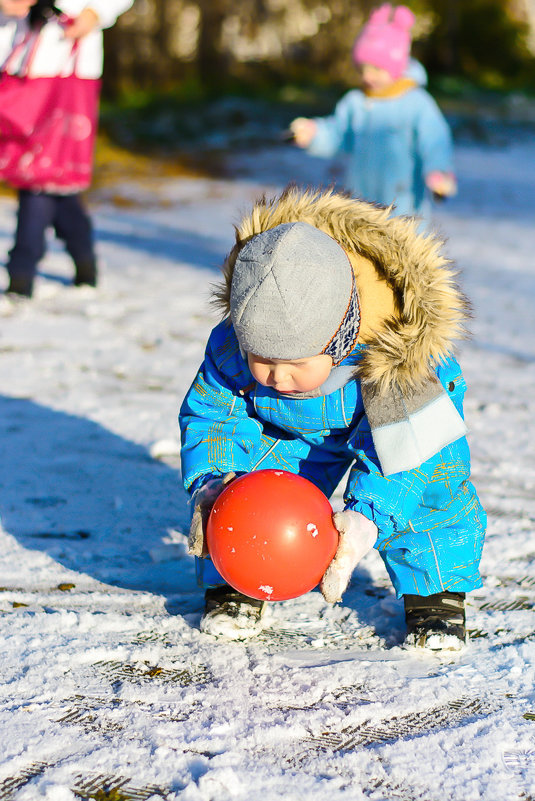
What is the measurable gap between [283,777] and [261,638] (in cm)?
62

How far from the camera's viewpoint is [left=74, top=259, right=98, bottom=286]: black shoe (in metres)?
6.05

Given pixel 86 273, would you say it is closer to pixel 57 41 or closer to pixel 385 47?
pixel 57 41

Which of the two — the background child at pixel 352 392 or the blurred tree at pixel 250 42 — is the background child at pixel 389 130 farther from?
the blurred tree at pixel 250 42

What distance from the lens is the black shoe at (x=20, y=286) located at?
18.6 ft

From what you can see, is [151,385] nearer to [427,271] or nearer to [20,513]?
[20,513]

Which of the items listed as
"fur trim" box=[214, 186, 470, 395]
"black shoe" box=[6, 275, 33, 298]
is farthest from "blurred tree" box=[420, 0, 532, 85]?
"fur trim" box=[214, 186, 470, 395]

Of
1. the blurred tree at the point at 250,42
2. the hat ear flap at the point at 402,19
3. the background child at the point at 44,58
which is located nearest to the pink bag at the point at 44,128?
the background child at the point at 44,58

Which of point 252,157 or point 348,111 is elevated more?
point 348,111

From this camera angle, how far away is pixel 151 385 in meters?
4.46

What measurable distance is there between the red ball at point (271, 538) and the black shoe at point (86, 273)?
4.06 m

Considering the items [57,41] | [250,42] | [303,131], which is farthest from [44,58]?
[250,42]

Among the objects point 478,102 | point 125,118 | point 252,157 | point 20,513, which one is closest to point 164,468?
point 20,513

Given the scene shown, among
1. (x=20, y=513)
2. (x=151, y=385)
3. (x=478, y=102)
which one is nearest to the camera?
(x=20, y=513)

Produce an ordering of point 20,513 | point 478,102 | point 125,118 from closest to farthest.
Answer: point 20,513 < point 125,118 < point 478,102
